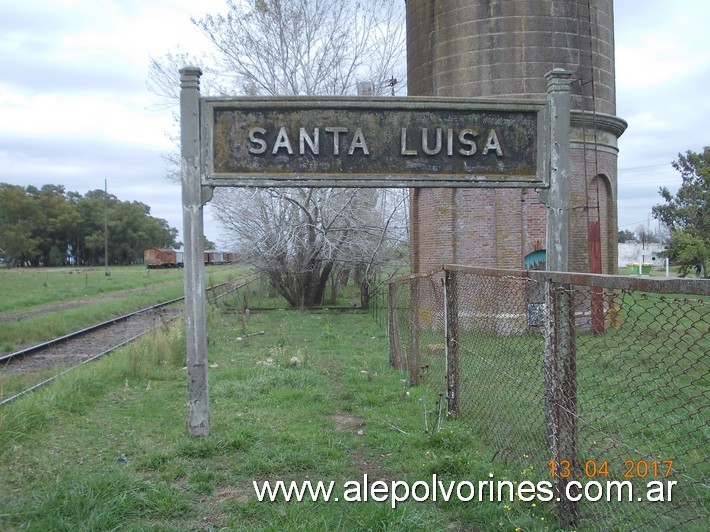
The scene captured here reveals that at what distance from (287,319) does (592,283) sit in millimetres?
17334

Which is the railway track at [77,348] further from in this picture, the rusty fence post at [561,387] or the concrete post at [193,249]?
the rusty fence post at [561,387]

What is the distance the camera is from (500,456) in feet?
17.7

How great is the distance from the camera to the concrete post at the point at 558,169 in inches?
250

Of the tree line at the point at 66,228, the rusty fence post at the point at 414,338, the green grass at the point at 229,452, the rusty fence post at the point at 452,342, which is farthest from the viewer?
the tree line at the point at 66,228

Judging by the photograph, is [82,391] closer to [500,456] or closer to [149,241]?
[500,456]

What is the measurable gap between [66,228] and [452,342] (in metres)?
95.7

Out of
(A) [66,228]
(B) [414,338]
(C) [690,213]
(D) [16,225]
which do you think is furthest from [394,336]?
(A) [66,228]

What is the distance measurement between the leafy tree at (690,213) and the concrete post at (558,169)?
30.3 metres

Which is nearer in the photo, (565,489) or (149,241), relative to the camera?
(565,489)

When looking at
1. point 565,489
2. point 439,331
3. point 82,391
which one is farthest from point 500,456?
point 82,391

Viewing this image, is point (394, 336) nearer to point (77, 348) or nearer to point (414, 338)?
point (414, 338)

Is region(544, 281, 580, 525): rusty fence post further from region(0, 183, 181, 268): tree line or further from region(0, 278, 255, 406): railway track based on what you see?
region(0, 183, 181, 268): tree line

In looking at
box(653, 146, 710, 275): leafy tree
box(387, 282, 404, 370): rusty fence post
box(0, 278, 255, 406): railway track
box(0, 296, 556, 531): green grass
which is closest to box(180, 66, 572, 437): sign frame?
box(0, 296, 556, 531): green grass

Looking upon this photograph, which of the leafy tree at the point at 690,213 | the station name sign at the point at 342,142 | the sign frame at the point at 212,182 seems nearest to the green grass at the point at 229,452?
the sign frame at the point at 212,182
